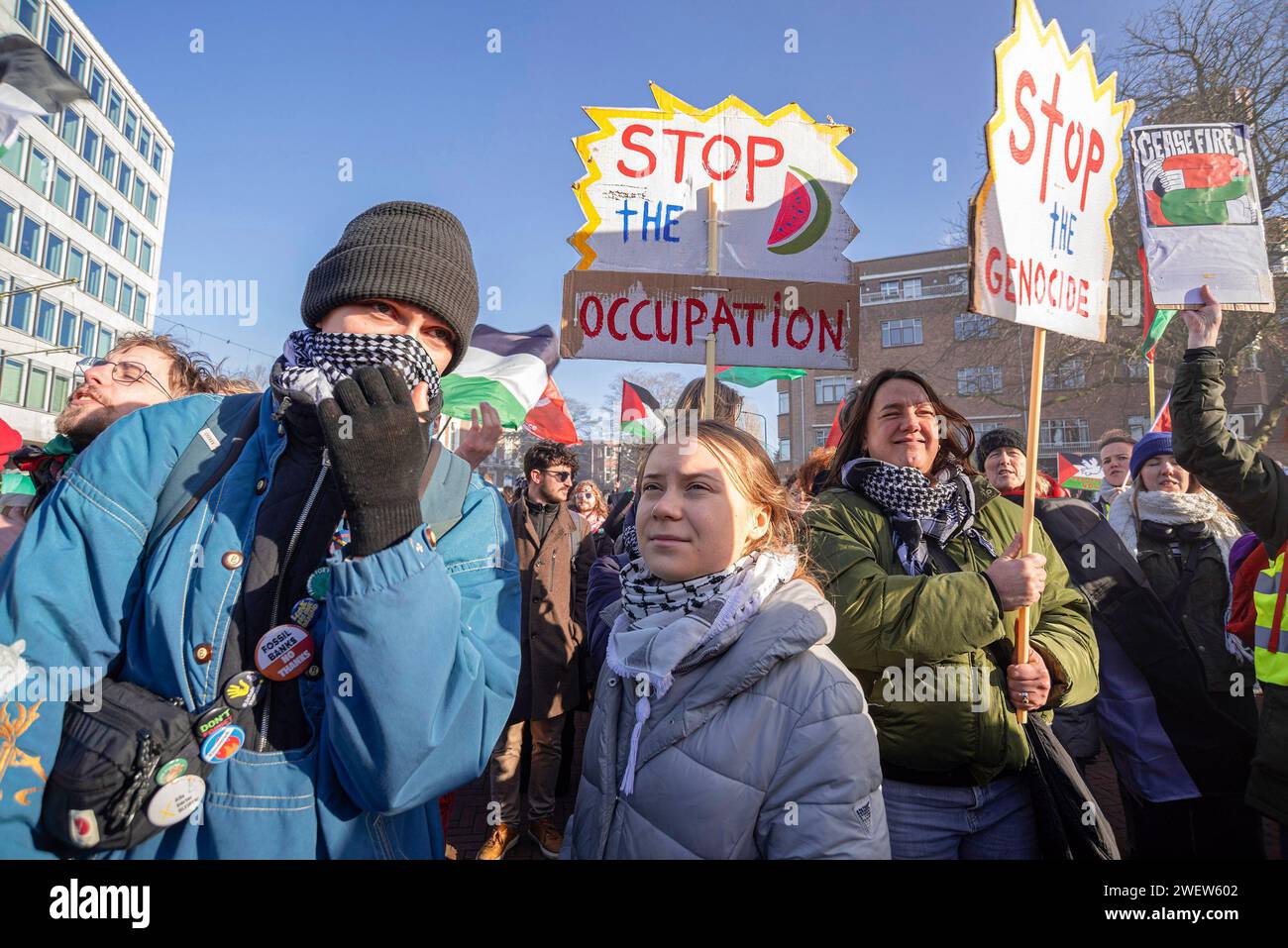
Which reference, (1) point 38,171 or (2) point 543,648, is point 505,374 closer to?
(2) point 543,648

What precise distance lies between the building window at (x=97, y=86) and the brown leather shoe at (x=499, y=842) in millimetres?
41692

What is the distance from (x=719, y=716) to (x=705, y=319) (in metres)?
2.12

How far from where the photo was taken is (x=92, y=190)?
32.2 metres

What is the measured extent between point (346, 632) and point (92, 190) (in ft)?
143

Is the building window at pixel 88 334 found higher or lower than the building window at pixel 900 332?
lower

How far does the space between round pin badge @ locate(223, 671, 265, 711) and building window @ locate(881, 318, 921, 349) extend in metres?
42.7

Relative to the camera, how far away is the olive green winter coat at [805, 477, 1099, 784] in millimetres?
Answer: 1872

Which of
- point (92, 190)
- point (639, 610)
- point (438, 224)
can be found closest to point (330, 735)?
point (639, 610)

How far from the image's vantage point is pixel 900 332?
40.2 meters

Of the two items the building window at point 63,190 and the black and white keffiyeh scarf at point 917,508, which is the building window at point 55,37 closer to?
the building window at point 63,190

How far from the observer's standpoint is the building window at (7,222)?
26578 millimetres

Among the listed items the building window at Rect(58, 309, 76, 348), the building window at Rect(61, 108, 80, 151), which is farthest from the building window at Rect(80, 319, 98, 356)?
the building window at Rect(61, 108, 80, 151)

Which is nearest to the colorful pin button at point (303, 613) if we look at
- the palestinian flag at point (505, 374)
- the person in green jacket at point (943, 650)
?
the person in green jacket at point (943, 650)

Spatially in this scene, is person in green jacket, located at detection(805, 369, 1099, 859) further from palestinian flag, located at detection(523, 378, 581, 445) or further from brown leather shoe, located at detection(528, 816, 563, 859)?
palestinian flag, located at detection(523, 378, 581, 445)
